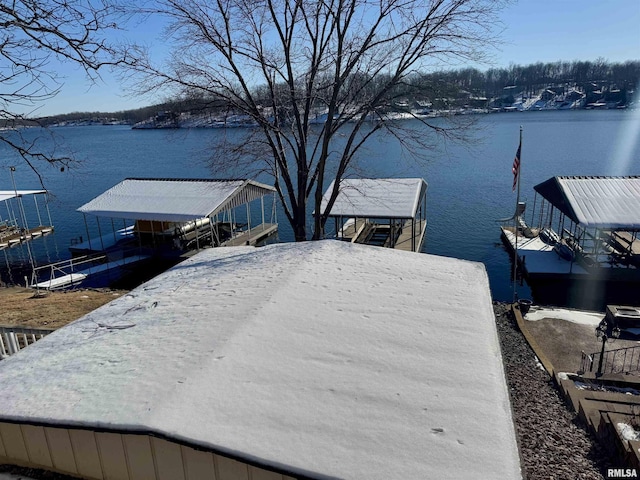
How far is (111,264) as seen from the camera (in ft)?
68.8

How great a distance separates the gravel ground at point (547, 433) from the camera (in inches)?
233

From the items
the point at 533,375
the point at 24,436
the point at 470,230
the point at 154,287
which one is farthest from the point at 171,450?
the point at 470,230

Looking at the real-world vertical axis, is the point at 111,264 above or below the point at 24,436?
below

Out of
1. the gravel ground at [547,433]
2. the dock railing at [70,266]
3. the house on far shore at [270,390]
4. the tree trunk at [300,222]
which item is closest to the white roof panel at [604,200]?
the gravel ground at [547,433]

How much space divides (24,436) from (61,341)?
132 cm

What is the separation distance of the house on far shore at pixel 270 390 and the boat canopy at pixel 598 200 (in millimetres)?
14691

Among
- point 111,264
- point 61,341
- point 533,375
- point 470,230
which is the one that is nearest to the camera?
point 61,341

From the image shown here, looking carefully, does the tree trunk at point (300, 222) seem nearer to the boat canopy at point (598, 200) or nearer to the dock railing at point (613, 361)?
the dock railing at point (613, 361)

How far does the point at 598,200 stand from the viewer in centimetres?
1928

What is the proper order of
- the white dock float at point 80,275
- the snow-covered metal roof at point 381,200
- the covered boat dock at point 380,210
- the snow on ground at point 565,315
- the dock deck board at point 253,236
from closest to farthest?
the snow on ground at point 565,315, the white dock float at point 80,275, the snow-covered metal roof at point 381,200, the covered boat dock at point 380,210, the dock deck board at point 253,236

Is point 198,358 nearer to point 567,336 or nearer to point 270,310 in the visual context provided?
point 270,310

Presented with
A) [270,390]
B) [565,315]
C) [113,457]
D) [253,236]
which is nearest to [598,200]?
[565,315]

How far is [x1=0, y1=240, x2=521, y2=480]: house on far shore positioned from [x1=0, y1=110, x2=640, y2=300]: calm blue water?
7.96 m

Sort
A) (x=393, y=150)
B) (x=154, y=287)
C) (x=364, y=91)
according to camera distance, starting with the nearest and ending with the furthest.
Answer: (x=154, y=287), (x=364, y=91), (x=393, y=150)
